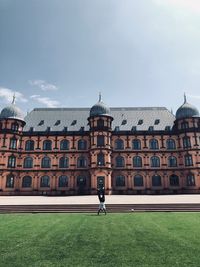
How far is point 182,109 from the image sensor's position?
44500mm

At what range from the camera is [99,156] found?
40.5 meters

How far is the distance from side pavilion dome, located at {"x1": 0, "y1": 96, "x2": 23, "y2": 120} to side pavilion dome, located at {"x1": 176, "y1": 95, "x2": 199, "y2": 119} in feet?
111

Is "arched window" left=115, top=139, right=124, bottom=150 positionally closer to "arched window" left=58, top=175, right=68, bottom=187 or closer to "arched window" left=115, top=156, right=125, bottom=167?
"arched window" left=115, top=156, right=125, bottom=167

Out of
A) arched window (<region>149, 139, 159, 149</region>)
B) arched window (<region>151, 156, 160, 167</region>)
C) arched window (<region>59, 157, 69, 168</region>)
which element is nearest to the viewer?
arched window (<region>59, 157, 69, 168</region>)

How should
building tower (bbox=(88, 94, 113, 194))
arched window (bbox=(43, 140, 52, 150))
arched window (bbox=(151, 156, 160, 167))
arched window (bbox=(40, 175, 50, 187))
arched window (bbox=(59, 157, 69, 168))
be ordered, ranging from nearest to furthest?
building tower (bbox=(88, 94, 113, 194)) < arched window (bbox=(40, 175, 50, 187)) < arched window (bbox=(59, 157, 69, 168)) < arched window (bbox=(151, 156, 160, 167)) < arched window (bbox=(43, 140, 52, 150))

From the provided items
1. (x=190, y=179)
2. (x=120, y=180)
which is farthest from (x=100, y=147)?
(x=190, y=179)

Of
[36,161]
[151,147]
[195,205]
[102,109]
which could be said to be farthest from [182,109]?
[36,161]

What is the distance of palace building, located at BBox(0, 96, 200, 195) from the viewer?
134 feet

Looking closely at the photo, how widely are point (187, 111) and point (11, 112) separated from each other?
36.9 meters

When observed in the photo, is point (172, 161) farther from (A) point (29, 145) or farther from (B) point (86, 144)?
(A) point (29, 145)

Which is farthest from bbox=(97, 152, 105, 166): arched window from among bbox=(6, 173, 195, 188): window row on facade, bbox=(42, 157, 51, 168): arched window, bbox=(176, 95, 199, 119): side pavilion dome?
bbox=(176, 95, 199, 119): side pavilion dome

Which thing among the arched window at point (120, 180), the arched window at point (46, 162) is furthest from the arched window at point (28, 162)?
the arched window at point (120, 180)

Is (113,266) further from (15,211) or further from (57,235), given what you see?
A: (15,211)

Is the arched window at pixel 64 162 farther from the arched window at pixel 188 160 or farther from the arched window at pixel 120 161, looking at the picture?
the arched window at pixel 188 160
